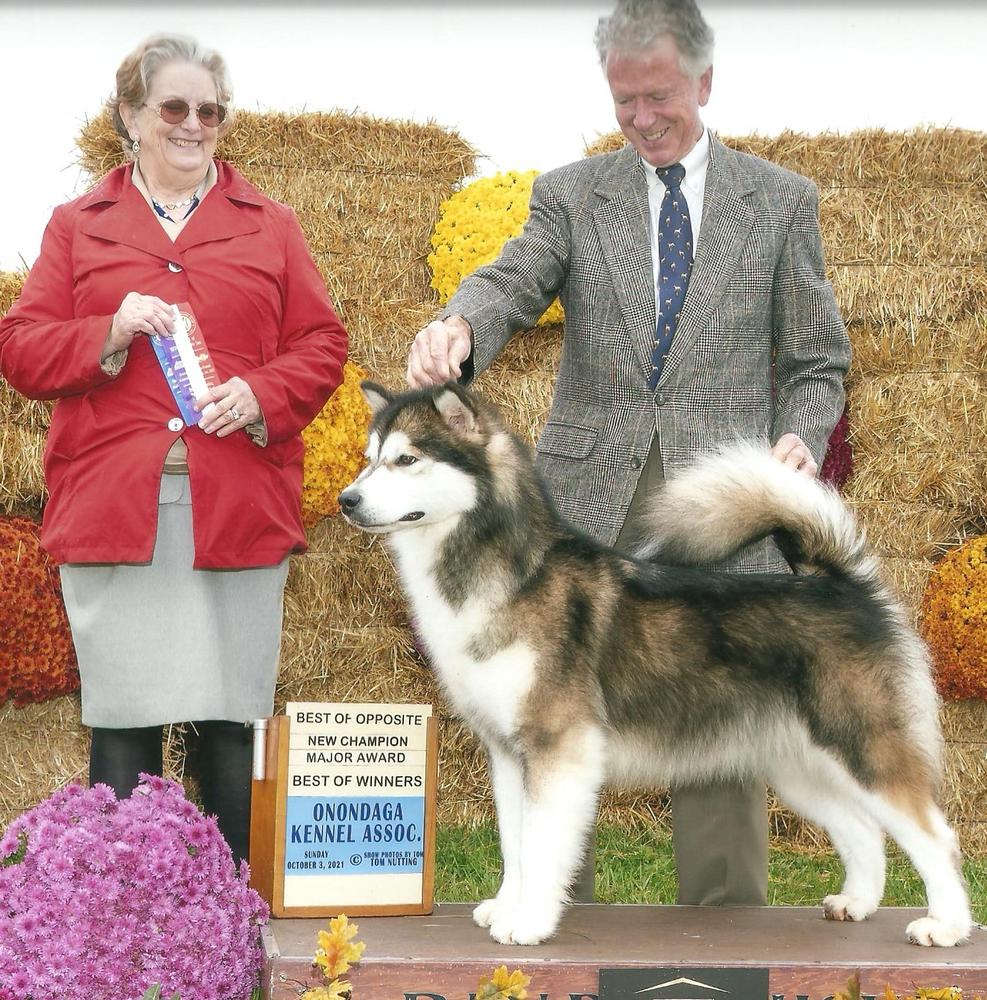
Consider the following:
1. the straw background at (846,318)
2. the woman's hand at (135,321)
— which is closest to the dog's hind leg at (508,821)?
the woman's hand at (135,321)

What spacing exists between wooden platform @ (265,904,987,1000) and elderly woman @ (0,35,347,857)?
0.63 meters

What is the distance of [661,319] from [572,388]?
271 mm

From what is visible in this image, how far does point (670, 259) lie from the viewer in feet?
9.64

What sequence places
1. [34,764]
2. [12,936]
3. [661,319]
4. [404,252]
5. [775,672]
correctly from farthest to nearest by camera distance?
[404,252], [34,764], [661,319], [775,672], [12,936]

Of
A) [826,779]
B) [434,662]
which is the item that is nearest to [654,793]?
[826,779]

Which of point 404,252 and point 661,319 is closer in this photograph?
point 661,319

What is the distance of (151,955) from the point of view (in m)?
2.27

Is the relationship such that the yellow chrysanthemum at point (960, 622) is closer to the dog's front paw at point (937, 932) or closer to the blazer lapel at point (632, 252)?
the dog's front paw at point (937, 932)

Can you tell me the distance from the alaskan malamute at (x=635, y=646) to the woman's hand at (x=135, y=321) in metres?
0.50

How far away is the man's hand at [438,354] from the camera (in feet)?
8.95

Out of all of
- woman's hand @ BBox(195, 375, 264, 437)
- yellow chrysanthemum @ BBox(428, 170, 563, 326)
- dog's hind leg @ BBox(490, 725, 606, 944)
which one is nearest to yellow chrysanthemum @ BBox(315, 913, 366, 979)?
dog's hind leg @ BBox(490, 725, 606, 944)

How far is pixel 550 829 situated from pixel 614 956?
261 mm

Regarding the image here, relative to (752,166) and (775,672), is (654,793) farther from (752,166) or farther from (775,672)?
(752,166)

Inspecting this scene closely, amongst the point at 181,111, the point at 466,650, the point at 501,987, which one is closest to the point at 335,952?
the point at 501,987
